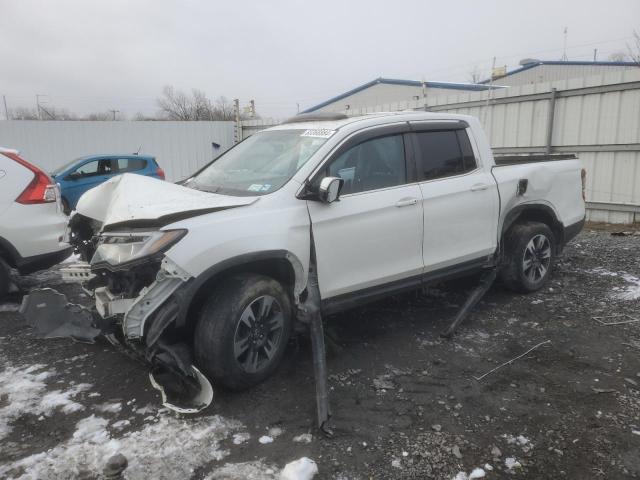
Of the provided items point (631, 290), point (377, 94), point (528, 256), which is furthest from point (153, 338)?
point (377, 94)

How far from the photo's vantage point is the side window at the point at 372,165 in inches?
152

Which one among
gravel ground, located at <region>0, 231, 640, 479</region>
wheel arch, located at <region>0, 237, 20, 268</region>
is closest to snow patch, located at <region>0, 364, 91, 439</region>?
gravel ground, located at <region>0, 231, 640, 479</region>

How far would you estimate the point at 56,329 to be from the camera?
11.3 feet

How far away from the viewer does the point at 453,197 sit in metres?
4.41

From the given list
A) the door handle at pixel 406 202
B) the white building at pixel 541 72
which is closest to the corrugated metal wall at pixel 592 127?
the door handle at pixel 406 202

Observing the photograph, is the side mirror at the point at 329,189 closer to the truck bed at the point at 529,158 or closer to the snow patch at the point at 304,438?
the snow patch at the point at 304,438

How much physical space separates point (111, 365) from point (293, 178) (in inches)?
79.6

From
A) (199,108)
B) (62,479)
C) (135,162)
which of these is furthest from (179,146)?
(199,108)

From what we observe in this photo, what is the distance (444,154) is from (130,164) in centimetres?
957

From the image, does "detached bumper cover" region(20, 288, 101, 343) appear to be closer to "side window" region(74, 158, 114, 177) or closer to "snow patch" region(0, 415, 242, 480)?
"snow patch" region(0, 415, 242, 480)

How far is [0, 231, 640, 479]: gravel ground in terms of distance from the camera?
2.74 metres

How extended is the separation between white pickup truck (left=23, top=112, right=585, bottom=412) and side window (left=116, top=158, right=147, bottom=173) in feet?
27.5

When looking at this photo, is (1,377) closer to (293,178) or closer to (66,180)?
(293,178)

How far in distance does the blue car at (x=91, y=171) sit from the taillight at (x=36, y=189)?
232 inches
